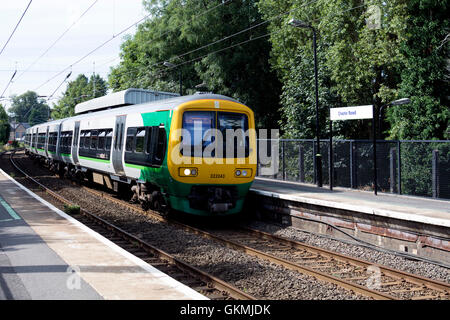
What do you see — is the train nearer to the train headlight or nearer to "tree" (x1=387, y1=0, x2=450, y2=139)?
the train headlight

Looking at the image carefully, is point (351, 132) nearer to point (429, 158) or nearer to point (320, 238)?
point (429, 158)

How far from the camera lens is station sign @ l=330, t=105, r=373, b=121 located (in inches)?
600

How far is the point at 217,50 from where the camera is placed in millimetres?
34094

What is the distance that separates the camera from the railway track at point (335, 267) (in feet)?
25.0

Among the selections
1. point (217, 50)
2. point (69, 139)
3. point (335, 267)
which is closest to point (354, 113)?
point (335, 267)

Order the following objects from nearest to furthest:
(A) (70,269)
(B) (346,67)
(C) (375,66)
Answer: (A) (70,269) < (B) (346,67) < (C) (375,66)

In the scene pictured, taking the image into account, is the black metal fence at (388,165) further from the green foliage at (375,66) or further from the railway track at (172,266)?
the railway track at (172,266)

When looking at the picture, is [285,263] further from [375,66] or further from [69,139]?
[69,139]

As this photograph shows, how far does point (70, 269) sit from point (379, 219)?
688 cm

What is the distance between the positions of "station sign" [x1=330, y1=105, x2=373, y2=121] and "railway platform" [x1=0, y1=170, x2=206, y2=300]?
956cm

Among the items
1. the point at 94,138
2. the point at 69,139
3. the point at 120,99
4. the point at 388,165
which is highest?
the point at 120,99

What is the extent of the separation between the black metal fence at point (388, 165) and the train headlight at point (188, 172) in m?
7.62
